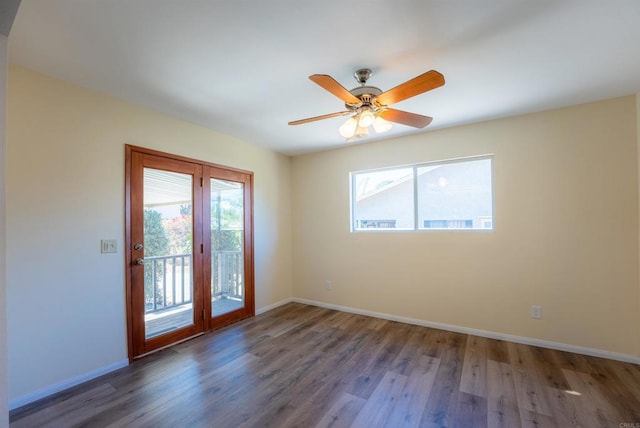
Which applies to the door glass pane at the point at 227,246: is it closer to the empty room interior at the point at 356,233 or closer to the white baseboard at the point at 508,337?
the empty room interior at the point at 356,233

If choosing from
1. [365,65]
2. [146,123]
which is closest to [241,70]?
[365,65]

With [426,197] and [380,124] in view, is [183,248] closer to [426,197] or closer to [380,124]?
[380,124]

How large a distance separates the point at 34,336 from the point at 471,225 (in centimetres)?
417

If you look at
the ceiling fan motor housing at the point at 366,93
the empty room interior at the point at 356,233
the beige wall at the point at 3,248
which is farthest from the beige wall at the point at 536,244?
the beige wall at the point at 3,248

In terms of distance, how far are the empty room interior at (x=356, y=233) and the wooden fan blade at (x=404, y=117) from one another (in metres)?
0.02

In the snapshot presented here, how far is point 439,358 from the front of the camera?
8.55 feet

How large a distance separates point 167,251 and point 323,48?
2481 millimetres

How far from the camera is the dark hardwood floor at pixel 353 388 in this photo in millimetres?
1813

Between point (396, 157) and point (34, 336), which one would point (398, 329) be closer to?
point (396, 157)

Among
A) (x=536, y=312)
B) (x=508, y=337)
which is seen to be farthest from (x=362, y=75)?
(x=508, y=337)

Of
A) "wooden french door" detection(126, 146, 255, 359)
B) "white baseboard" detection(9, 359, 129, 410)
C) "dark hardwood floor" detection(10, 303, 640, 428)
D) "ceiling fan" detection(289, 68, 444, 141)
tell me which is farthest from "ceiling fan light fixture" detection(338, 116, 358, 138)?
"white baseboard" detection(9, 359, 129, 410)

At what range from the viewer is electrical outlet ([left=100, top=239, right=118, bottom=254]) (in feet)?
7.96

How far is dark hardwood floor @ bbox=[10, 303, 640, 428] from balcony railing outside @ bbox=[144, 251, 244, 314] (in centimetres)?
49

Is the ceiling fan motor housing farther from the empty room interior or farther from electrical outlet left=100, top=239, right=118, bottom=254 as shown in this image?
electrical outlet left=100, top=239, right=118, bottom=254
